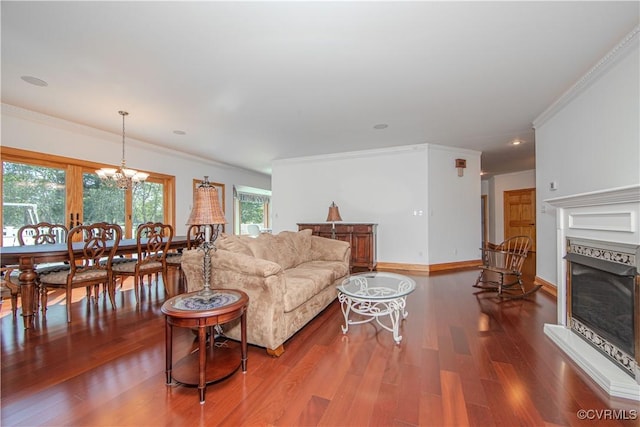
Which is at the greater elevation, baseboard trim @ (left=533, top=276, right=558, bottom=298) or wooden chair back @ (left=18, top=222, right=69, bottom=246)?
wooden chair back @ (left=18, top=222, right=69, bottom=246)

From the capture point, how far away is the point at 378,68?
2635mm

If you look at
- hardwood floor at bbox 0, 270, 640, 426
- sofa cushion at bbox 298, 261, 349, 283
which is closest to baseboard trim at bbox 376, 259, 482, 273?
sofa cushion at bbox 298, 261, 349, 283

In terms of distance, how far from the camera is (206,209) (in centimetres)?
190

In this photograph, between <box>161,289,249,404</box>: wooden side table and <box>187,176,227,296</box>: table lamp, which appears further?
<box>187,176,227,296</box>: table lamp

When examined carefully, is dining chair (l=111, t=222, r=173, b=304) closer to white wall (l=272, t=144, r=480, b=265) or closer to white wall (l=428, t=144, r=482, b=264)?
white wall (l=272, t=144, r=480, b=265)

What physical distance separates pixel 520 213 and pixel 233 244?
8681 millimetres

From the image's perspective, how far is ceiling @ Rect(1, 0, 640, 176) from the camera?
6.32 feet

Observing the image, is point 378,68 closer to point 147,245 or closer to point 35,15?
point 35,15

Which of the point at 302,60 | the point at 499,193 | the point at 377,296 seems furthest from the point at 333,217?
the point at 499,193

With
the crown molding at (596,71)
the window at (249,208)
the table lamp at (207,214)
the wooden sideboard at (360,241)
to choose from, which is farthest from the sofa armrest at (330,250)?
the window at (249,208)

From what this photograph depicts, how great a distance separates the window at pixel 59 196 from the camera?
12.3 ft

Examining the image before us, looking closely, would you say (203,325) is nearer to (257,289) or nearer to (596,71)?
(257,289)

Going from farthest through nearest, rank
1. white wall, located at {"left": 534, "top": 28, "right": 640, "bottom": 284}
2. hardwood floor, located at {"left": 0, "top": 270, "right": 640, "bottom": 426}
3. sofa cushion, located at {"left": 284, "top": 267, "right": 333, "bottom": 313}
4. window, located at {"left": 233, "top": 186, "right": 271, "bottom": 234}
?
window, located at {"left": 233, "top": 186, "right": 271, "bottom": 234}, white wall, located at {"left": 534, "top": 28, "right": 640, "bottom": 284}, sofa cushion, located at {"left": 284, "top": 267, "right": 333, "bottom": 313}, hardwood floor, located at {"left": 0, "top": 270, "right": 640, "bottom": 426}

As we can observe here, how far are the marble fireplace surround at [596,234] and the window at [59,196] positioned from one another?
6421mm
